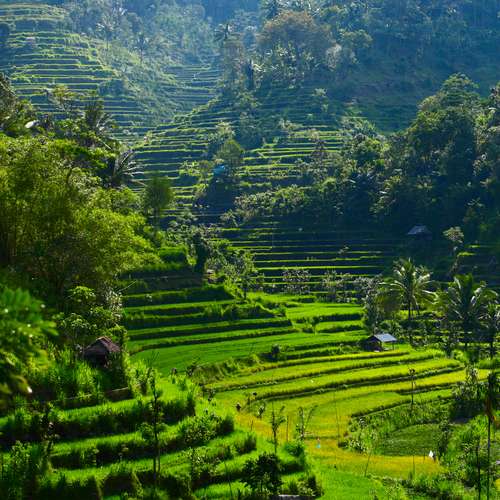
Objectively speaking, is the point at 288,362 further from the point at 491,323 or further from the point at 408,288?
the point at 491,323

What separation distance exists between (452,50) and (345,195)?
5966 centimetres

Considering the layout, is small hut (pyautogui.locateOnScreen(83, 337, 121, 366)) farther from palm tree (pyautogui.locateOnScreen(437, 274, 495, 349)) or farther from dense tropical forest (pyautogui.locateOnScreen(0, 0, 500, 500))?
palm tree (pyautogui.locateOnScreen(437, 274, 495, 349))

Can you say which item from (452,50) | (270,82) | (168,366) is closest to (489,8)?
(452,50)

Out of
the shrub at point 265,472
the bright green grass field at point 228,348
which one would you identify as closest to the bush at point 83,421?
the shrub at point 265,472

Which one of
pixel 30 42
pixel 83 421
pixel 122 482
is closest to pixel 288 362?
pixel 83 421

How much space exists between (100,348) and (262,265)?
151ft

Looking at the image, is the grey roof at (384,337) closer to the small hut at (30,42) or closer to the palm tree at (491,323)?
the palm tree at (491,323)

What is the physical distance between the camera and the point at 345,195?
81938mm

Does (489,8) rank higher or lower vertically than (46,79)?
higher

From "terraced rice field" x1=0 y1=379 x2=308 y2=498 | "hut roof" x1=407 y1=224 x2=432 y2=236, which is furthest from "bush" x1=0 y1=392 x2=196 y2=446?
"hut roof" x1=407 y1=224 x2=432 y2=236

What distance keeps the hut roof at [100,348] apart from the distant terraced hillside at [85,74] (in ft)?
284

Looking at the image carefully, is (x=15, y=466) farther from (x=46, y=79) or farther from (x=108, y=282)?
(x=46, y=79)

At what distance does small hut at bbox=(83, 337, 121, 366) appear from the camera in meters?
27.8

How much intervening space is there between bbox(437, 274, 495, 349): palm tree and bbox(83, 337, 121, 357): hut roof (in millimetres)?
31999
